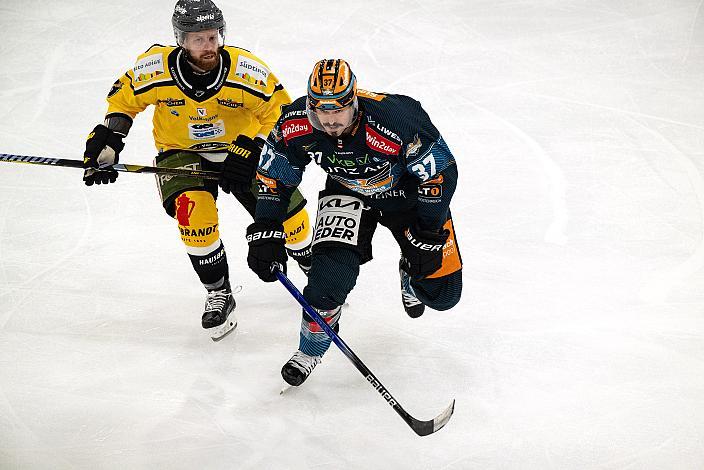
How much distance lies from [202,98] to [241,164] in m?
0.31

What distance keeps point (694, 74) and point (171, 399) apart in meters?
4.19

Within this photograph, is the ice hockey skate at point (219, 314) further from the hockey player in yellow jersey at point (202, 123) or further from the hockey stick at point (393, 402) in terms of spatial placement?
the hockey stick at point (393, 402)

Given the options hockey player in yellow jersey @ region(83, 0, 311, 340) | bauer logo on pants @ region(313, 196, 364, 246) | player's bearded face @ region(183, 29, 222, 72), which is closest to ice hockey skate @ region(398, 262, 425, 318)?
bauer logo on pants @ region(313, 196, 364, 246)

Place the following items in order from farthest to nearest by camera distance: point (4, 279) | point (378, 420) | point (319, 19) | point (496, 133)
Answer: point (319, 19)
point (496, 133)
point (4, 279)
point (378, 420)

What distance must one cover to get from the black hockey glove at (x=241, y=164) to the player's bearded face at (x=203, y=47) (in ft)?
1.10

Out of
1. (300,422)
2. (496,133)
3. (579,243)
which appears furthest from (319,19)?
(300,422)

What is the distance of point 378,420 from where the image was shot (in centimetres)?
309

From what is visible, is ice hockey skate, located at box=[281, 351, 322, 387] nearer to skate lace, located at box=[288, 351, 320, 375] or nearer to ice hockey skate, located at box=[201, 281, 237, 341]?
skate lace, located at box=[288, 351, 320, 375]

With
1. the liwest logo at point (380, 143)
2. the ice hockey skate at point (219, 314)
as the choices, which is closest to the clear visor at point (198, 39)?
the liwest logo at point (380, 143)

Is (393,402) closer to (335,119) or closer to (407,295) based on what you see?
(407,295)

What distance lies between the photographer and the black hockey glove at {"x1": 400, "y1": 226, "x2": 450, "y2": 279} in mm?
3055

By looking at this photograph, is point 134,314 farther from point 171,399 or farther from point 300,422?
point 300,422

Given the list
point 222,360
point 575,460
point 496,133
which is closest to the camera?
point 575,460

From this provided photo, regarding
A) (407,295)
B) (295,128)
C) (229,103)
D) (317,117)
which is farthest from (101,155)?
(407,295)
